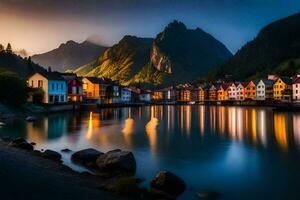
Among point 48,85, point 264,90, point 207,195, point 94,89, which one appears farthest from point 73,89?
point 207,195

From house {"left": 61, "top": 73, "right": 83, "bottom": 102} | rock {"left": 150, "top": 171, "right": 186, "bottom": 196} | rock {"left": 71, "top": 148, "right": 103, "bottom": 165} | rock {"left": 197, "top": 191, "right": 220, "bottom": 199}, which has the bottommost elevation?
rock {"left": 197, "top": 191, "right": 220, "bottom": 199}

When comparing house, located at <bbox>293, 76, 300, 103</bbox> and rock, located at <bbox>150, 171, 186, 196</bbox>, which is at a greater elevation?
house, located at <bbox>293, 76, 300, 103</bbox>

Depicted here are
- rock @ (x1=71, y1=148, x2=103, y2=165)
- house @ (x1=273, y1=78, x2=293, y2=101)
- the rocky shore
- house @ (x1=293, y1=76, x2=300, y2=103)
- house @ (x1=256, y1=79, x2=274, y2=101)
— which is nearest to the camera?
the rocky shore

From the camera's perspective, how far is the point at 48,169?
73.7 ft

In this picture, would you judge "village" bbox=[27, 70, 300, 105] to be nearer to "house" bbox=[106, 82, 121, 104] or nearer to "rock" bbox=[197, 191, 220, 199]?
"house" bbox=[106, 82, 121, 104]

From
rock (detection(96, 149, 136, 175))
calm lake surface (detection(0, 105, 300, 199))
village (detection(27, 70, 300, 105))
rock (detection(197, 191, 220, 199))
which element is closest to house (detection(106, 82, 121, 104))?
village (detection(27, 70, 300, 105))

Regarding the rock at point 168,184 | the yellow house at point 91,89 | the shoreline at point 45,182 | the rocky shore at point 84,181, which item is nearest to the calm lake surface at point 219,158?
the rock at point 168,184

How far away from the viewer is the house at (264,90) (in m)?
181

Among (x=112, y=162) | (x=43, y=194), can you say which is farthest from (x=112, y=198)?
(x=112, y=162)

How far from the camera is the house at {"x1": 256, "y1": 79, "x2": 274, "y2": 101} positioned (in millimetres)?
181400

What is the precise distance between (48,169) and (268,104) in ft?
505

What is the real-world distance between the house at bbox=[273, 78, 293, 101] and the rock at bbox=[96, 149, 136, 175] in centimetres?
15120

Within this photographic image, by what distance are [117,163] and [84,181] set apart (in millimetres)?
3963

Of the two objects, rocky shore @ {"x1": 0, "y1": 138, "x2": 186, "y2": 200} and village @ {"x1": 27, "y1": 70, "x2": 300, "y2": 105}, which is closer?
rocky shore @ {"x1": 0, "y1": 138, "x2": 186, "y2": 200}
